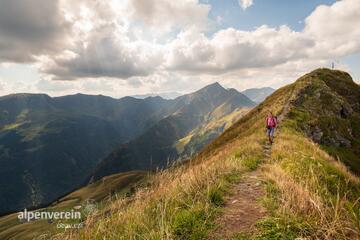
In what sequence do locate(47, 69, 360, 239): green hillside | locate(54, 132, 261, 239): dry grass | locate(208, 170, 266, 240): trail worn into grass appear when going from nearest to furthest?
locate(47, 69, 360, 239): green hillside, locate(54, 132, 261, 239): dry grass, locate(208, 170, 266, 240): trail worn into grass

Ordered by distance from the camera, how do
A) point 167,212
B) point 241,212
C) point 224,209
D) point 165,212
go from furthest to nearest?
point 224,209, point 241,212, point 167,212, point 165,212

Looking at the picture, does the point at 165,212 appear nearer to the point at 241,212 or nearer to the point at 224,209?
the point at 224,209

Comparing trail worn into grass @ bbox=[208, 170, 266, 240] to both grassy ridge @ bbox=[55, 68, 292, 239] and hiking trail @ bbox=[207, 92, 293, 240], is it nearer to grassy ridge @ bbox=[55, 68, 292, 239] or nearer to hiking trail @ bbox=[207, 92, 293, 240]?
hiking trail @ bbox=[207, 92, 293, 240]

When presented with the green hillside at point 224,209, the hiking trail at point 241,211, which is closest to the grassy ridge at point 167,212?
the green hillside at point 224,209

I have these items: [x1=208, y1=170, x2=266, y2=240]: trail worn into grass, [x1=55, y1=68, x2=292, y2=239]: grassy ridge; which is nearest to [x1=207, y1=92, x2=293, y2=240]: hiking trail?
[x1=208, y1=170, x2=266, y2=240]: trail worn into grass

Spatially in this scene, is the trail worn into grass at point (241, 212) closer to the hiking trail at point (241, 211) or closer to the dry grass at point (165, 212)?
the hiking trail at point (241, 211)

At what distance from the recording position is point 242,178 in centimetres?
1202

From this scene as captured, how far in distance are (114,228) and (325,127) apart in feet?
136

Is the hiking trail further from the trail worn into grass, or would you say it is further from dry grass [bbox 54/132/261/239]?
dry grass [bbox 54/132/261/239]

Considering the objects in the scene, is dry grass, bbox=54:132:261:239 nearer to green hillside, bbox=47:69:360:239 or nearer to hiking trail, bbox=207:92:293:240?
green hillside, bbox=47:69:360:239

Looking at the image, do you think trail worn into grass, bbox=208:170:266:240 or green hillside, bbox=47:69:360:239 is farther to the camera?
trail worn into grass, bbox=208:170:266:240

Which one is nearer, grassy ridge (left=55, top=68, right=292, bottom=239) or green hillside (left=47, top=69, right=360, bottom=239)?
green hillside (left=47, top=69, right=360, bottom=239)

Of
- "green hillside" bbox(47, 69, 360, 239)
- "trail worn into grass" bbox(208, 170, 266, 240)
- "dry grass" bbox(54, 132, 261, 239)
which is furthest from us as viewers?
"trail worn into grass" bbox(208, 170, 266, 240)

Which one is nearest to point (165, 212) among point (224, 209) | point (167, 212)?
point (167, 212)
